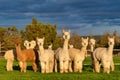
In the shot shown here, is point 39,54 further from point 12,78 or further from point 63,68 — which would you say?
point 12,78

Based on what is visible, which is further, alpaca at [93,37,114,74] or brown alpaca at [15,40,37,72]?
brown alpaca at [15,40,37,72]

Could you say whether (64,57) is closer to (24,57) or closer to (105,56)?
(105,56)

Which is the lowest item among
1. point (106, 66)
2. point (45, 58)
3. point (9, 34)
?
point (106, 66)

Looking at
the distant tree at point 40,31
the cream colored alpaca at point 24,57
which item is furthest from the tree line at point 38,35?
the cream colored alpaca at point 24,57

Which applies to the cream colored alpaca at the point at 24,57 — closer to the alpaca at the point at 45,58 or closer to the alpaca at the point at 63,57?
the alpaca at the point at 45,58

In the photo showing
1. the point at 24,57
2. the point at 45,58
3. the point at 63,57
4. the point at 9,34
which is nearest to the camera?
the point at 63,57

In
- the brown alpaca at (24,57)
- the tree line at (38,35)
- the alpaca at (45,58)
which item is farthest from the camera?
the tree line at (38,35)

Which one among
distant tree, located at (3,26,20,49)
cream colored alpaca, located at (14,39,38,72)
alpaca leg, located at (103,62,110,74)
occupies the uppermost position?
distant tree, located at (3,26,20,49)

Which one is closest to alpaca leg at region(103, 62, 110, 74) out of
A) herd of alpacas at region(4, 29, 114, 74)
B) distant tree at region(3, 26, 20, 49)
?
herd of alpacas at region(4, 29, 114, 74)

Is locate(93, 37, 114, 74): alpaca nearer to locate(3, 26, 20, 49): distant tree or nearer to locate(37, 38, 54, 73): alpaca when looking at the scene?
locate(37, 38, 54, 73): alpaca

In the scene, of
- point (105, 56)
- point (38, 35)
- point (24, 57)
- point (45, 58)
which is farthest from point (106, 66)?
point (38, 35)

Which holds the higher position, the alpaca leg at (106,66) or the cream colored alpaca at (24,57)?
the cream colored alpaca at (24,57)

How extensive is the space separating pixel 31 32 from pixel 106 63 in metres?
38.5

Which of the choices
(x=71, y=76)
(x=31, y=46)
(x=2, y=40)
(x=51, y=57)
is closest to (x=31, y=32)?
(x=2, y=40)
